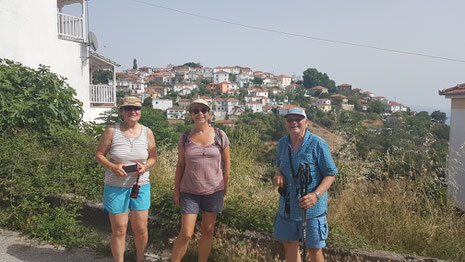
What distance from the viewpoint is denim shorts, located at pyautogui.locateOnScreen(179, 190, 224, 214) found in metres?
2.99

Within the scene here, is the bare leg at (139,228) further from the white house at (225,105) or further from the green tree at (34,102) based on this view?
the white house at (225,105)

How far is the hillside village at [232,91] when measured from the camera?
391 ft

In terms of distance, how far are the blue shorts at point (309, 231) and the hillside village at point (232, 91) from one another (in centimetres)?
8878

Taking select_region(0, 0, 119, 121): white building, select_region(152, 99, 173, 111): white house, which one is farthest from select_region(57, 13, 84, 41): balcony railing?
select_region(152, 99, 173, 111): white house

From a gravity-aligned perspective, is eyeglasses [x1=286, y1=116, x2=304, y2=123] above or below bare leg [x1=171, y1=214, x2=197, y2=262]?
above

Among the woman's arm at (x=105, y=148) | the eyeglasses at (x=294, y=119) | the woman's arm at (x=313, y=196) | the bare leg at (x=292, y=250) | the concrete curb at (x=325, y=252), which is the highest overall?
the eyeglasses at (x=294, y=119)

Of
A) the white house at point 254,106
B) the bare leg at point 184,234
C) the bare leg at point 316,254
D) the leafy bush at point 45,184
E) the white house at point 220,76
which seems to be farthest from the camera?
the white house at point 220,76

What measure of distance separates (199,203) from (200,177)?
9.1 inches

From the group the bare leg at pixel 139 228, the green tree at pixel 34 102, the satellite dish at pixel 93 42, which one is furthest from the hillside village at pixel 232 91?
the bare leg at pixel 139 228

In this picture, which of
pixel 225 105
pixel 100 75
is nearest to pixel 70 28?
pixel 100 75

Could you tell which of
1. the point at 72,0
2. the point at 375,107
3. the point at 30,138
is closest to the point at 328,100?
the point at 375,107

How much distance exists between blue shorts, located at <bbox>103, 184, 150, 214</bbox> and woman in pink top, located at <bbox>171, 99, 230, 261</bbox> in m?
0.29

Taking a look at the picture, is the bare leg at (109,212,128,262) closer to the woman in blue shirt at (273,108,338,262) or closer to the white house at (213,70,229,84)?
the woman in blue shirt at (273,108,338,262)

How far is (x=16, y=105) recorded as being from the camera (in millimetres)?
6367
